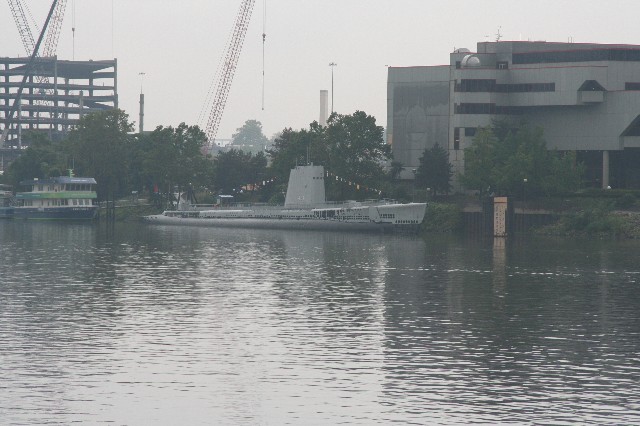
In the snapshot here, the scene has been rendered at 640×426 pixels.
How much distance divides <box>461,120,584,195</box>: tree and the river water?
75440 mm

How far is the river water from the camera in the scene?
133 ft

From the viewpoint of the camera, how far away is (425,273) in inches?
3782

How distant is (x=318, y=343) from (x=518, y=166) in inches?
5151

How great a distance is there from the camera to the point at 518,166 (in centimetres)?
18075

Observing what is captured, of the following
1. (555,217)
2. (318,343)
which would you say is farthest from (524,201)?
(318,343)

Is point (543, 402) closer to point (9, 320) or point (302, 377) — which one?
point (302, 377)

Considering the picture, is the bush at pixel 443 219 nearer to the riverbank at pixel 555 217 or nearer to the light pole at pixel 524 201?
the riverbank at pixel 555 217

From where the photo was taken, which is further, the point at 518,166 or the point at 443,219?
the point at 443,219

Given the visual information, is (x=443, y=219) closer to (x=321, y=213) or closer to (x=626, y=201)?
(x=321, y=213)

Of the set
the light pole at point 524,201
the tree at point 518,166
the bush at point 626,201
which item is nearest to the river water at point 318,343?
the bush at point 626,201

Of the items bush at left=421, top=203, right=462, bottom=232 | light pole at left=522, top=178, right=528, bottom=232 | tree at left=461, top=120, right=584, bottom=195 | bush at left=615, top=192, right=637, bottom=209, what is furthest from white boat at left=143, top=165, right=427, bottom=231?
bush at left=615, top=192, right=637, bottom=209

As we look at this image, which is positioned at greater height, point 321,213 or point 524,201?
point 524,201

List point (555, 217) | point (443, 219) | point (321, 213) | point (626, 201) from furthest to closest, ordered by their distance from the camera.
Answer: point (321, 213), point (443, 219), point (555, 217), point (626, 201)

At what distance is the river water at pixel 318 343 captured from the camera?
40.7m
